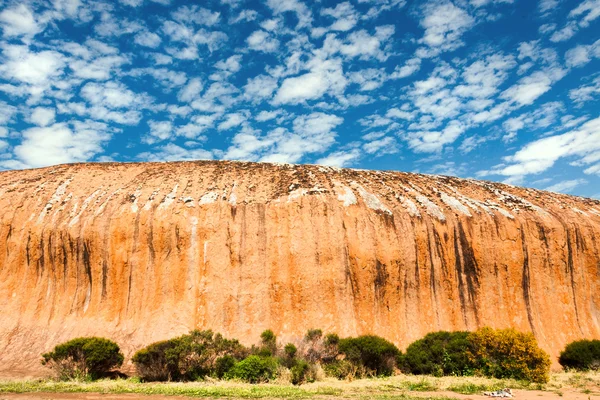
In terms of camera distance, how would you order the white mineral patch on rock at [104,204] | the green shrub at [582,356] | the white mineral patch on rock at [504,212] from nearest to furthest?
the green shrub at [582,356]
the white mineral patch on rock at [104,204]
the white mineral patch on rock at [504,212]

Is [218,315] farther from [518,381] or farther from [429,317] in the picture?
[518,381]

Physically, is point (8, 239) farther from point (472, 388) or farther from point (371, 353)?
point (472, 388)

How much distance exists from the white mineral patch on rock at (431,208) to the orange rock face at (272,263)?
80mm

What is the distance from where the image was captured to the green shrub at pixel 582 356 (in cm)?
2006

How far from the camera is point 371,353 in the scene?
58.4ft

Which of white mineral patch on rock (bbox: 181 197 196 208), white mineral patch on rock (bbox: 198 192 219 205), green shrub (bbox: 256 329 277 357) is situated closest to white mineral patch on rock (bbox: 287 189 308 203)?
white mineral patch on rock (bbox: 198 192 219 205)

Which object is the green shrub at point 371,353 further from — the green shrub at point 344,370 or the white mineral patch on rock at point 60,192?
the white mineral patch on rock at point 60,192

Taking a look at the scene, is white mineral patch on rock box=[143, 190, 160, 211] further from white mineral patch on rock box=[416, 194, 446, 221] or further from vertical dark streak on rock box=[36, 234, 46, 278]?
white mineral patch on rock box=[416, 194, 446, 221]

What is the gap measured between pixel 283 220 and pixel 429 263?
29.8 ft

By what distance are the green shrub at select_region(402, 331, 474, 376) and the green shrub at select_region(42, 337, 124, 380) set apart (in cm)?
1282

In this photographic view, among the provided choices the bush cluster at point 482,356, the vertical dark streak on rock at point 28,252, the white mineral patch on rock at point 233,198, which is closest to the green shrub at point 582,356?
the bush cluster at point 482,356

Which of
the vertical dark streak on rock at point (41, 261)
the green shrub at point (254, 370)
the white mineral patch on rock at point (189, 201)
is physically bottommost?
the green shrub at point (254, 370)

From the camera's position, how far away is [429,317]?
23297mm

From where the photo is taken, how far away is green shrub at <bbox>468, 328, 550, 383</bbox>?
15555mm
